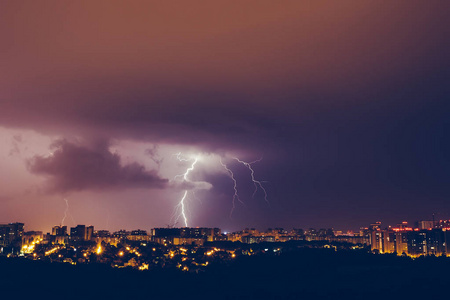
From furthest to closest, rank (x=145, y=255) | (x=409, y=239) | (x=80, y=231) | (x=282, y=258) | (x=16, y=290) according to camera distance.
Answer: (x=409, y=239), (x=80, y=231), (x=282, y=258), (x=145, y=255), (x=16, y=290)

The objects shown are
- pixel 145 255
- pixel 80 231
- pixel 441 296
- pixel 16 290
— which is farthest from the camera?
pixel 80 231

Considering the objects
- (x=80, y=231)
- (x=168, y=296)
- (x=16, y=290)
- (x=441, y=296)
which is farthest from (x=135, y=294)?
(x=80, y=231)

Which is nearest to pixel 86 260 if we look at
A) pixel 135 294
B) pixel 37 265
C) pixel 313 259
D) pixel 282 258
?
pixel 37 265

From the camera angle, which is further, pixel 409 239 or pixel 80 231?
pixel 409 239

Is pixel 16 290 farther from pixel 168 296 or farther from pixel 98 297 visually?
pixel 168 296

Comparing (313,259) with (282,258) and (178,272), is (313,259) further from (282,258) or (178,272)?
(178,272)

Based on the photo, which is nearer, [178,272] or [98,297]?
[98,297]
